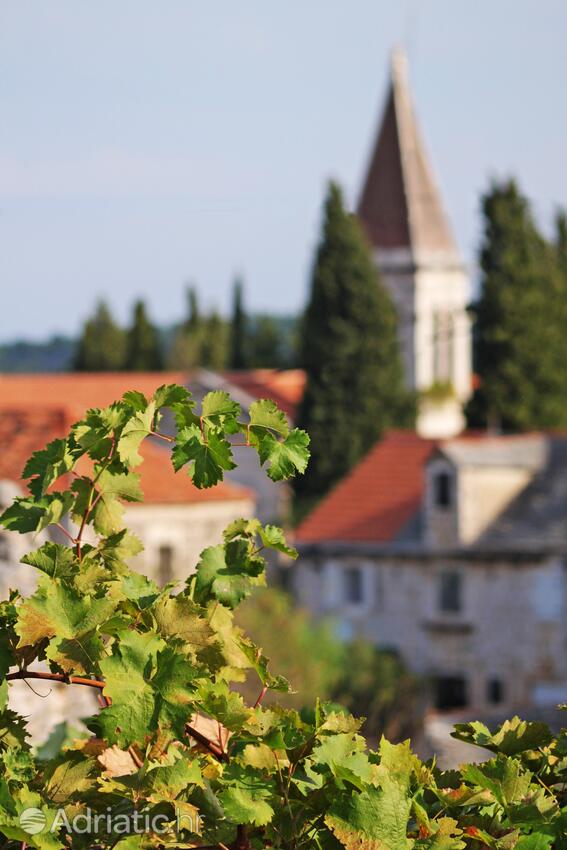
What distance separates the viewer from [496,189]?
60062 mm

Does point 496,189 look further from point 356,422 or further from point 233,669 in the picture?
point 233,669

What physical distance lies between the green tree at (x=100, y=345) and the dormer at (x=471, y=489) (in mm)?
49600

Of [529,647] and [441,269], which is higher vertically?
[441,269]

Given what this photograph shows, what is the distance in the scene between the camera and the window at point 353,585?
45.9 meters

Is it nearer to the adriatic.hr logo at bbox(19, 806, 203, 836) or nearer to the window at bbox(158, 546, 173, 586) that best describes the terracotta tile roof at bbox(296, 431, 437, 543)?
the window at bbox(158, 546, 173, 586)

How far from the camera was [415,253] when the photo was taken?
76.6 m

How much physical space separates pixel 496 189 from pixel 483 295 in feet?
12.2

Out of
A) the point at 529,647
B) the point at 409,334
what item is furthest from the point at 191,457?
the point at 409,334

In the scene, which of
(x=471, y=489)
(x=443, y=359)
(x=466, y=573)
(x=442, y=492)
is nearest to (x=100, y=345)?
(x=443, y=359)

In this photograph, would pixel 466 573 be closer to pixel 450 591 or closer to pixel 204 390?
pixel 450 591

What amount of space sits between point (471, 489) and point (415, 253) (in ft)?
109

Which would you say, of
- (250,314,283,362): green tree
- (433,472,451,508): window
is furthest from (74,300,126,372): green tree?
(433,472,451,508): window

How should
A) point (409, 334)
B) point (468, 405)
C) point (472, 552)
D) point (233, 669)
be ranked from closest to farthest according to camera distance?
point (233, 669), point (472, 552), point (468, 405), point (409, 334)

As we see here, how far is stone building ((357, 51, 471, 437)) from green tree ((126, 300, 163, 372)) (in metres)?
15.6
